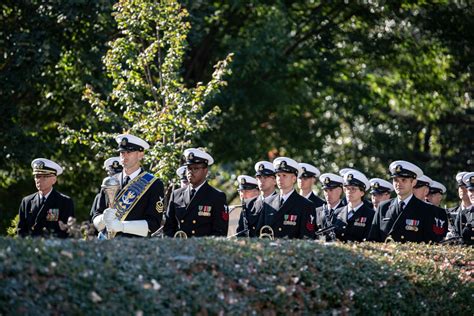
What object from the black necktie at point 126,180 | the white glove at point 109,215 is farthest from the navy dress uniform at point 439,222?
the white glove at point 109,215

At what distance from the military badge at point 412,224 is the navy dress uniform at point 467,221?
1289 mm

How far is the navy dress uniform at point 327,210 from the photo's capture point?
13391 mm

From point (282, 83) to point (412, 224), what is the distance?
12.3 meters

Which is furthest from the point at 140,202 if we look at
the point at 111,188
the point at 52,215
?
the point at 52,215

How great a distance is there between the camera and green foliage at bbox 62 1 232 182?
1432 centimetres

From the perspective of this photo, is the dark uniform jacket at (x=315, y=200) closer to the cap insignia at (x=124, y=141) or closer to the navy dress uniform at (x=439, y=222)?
the navy dress uniform at (x=439, y=222)

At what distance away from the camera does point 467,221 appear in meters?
14.1

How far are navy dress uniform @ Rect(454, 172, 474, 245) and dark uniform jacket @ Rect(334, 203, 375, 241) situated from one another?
4.88 feet

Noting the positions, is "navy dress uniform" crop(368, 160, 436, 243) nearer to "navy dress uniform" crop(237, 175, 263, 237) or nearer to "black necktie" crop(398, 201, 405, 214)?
"black necktie" crop(398, 201, 405, 214)

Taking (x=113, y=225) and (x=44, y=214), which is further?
(x=44, y=214)

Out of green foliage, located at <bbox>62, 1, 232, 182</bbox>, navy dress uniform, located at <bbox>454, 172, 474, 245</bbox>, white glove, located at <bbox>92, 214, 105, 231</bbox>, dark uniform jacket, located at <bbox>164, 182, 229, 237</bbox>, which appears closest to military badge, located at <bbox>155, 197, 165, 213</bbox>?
white glove, located at <bbox>92, 214, 105, 231</bbox>

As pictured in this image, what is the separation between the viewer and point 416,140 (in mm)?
27750

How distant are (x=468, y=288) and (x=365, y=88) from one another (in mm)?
15656

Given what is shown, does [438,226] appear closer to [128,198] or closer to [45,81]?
[128,198]
